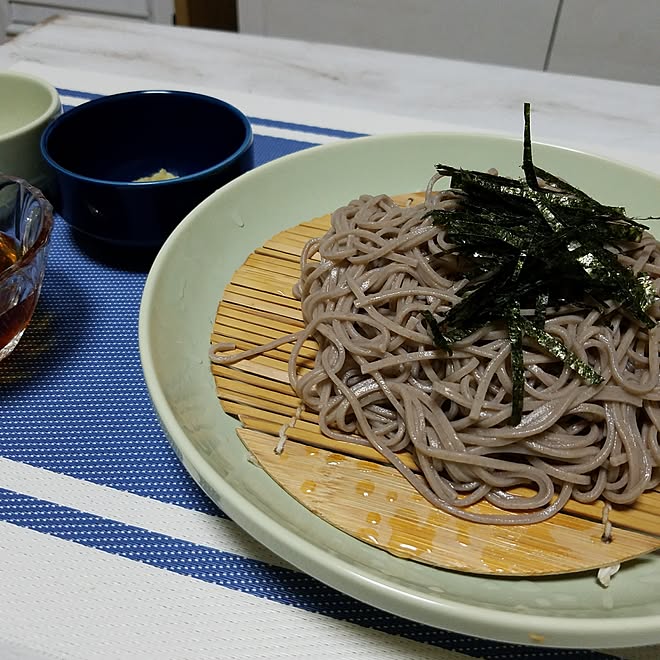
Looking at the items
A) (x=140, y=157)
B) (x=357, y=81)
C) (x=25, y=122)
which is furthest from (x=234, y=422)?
(x=357, y=81)

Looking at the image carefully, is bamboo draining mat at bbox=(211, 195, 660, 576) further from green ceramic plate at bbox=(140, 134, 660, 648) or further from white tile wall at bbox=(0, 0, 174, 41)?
white tile wall at bbox=(0, 0, 174, 41)

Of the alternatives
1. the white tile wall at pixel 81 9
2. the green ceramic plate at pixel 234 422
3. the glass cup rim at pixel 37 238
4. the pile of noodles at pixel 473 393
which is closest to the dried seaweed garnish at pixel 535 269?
the pile of noodles at pixel 473 393

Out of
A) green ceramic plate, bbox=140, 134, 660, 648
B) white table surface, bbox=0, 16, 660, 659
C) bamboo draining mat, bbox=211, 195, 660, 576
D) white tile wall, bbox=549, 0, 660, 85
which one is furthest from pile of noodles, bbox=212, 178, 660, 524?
white tile wall, bbox=549, 0, 660, 85

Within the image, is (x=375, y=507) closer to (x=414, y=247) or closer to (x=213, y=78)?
(x=414, y=247)

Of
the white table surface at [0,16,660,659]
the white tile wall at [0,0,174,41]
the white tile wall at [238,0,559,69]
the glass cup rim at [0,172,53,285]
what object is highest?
the glass cup rim at [0,172,53,285]

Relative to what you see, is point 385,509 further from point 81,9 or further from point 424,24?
point 81,9

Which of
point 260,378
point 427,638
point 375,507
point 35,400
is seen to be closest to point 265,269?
point 260,378
